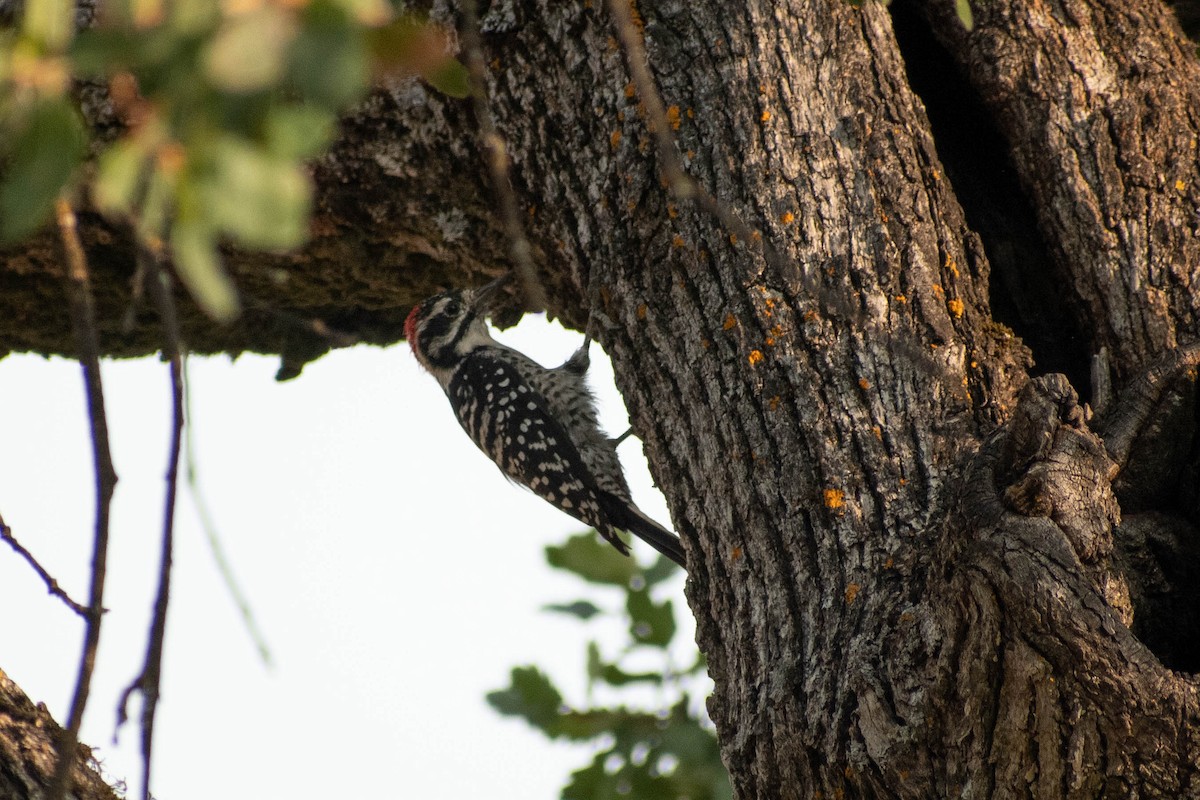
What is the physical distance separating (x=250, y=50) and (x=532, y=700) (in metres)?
4.00

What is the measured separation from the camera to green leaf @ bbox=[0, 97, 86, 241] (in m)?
1.04

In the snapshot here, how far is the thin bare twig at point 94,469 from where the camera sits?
1.34 m

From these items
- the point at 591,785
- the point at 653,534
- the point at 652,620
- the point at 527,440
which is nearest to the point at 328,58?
the point at 591,785

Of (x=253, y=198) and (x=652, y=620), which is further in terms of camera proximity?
(x=652, y=620)

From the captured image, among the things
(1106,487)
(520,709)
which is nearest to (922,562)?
(1106,487)

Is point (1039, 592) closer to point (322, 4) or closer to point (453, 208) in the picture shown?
point (322, 4)

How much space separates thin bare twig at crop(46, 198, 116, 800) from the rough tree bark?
1.22m

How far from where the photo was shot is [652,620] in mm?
4875

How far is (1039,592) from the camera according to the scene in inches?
84.9

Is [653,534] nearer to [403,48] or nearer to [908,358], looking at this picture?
[908,358]

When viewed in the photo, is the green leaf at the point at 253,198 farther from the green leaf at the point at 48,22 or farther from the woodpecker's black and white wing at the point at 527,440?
the woodpecker's black and white wing at the point at 527,440

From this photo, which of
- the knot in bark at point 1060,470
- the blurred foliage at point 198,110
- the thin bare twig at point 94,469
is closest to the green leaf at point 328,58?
the blurred foliage at point 198,110

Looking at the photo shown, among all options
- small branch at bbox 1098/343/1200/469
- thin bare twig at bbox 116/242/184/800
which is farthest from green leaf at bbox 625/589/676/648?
thin bare twig at bbox 116/242/184/800

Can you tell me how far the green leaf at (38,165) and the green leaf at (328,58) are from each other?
0.22 m
